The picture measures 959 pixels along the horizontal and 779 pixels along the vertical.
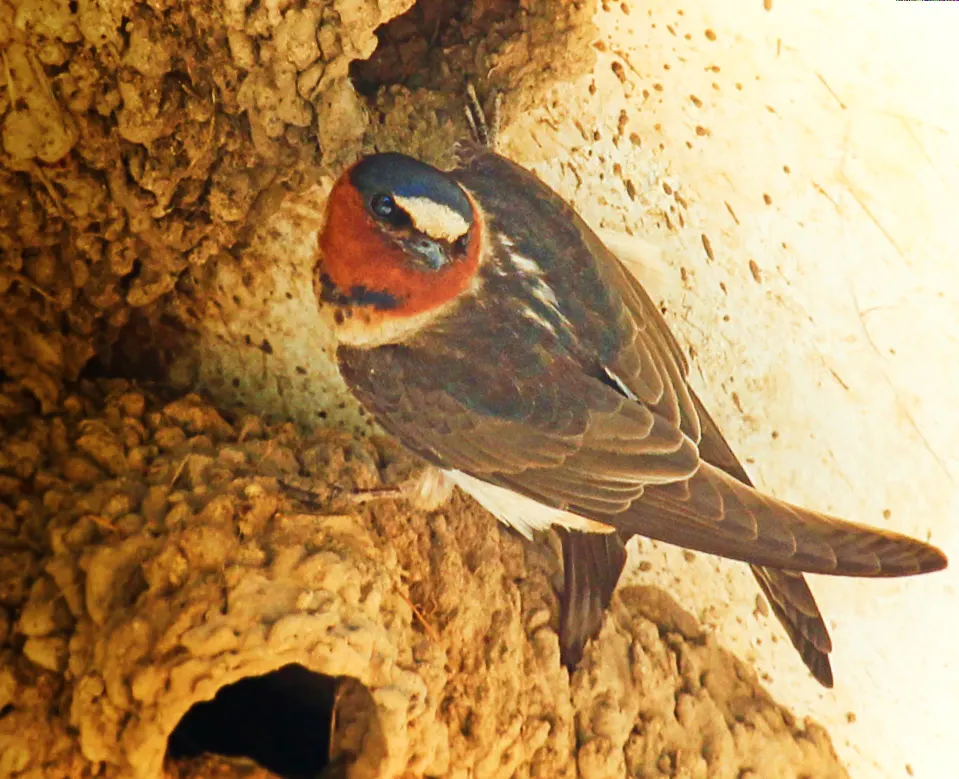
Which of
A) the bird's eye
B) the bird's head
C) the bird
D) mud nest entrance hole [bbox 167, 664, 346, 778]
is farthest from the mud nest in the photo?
the bird's eye

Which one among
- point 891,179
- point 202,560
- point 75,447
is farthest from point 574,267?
point 75,447

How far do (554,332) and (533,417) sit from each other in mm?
147

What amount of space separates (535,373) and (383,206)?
1.15ft

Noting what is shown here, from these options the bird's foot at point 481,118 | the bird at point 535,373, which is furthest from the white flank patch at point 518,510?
the bird's foot at point 481,118

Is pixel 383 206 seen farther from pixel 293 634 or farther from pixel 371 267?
pixel 293 634

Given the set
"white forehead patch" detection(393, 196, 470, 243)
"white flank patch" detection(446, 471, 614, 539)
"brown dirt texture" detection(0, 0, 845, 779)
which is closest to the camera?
"white forehead patch" detection(393, 196, 470, 243)

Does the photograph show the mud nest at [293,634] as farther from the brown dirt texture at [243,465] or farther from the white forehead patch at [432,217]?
the white forehead patch at [432,217]

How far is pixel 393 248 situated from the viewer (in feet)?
4.66

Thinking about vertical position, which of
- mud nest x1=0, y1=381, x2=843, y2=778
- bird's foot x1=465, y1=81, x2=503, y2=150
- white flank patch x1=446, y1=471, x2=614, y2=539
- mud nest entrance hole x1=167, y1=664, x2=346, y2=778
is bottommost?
mud nest entrance hole x1=167, y1=664, x2=346, y2=778

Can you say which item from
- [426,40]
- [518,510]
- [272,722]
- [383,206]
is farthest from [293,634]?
[426,40]

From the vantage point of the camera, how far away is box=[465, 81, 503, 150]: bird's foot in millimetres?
1713

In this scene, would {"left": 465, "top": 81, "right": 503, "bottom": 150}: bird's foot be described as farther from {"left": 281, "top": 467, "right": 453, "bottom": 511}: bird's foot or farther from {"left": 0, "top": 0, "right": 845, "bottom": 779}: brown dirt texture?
{"left": 281, "top": 467, "right": 453, "bottom": 511}: bird's foot

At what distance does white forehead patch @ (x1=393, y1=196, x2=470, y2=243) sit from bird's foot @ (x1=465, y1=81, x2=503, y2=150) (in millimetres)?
327

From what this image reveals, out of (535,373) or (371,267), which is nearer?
(371,267)
